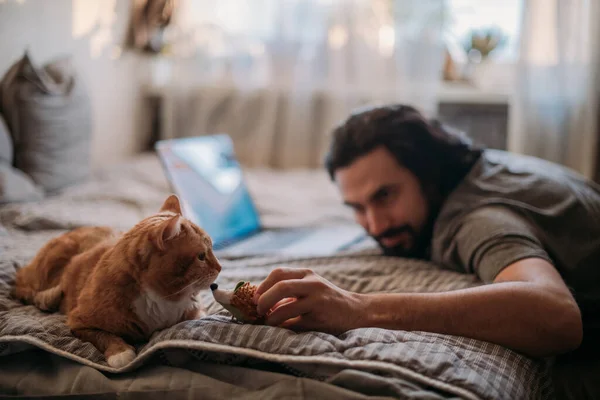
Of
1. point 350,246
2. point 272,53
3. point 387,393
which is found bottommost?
point 350,246

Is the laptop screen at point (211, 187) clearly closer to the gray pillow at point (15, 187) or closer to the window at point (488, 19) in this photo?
the gray pillow at point (15, 187)

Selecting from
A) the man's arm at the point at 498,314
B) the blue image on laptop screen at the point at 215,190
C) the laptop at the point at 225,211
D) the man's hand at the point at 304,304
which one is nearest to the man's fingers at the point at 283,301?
the man's hand at the point at 304,304

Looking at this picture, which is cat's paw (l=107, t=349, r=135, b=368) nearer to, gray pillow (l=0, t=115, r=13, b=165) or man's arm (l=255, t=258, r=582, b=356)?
man's arm (l=255, t=258, r=582, b=356)

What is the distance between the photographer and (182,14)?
105 inches

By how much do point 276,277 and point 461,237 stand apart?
0.47m

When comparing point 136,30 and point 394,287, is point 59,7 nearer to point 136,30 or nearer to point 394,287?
point 136,30

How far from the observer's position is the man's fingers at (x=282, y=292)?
79 cm

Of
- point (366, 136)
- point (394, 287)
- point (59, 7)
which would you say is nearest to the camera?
point (394, 287)

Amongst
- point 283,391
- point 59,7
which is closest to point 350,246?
point 283,391

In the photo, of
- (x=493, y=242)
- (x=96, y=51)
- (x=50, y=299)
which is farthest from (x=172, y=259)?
(x=96, y=51)

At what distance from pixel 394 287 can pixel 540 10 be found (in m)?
1.67

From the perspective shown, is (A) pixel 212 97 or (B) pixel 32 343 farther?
(A) pixel 212 97

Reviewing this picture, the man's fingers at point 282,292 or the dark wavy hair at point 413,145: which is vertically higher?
the dark wavy hair at point 413,145

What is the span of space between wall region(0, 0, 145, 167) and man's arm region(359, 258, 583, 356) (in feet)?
4.60
